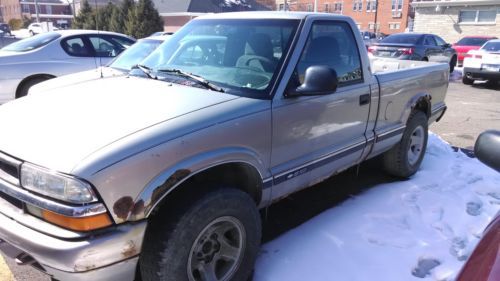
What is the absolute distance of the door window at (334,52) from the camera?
3.37 metres

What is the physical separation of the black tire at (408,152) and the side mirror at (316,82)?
2147 mm

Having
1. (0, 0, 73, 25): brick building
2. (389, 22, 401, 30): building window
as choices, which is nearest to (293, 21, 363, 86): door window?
(389, 22, 401, 30): building window

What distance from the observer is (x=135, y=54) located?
7.27 m

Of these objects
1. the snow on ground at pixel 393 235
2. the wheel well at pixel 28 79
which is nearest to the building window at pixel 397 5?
the wheel well at pixel 28 79

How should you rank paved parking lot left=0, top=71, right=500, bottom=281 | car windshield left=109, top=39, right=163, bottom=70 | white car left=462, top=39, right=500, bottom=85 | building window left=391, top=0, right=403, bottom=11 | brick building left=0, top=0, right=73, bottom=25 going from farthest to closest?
brick building left=0, top=0, right=73, bottom=25
building window left=391, top=0, right=403, bottom=11
white car left=462, top=39, right=500, bottom=85
car windshield left=109, top=39, right=163, bottom=70
paved parking lot left=0, top=71, right=500, bottom=281

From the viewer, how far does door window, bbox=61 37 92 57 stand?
27.2 ft

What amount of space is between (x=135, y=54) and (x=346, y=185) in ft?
14.6

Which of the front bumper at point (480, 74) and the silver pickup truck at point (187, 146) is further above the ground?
the silver pickup truck at point (187, 146)

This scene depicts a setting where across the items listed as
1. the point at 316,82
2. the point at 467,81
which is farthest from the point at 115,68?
the point at 467,81

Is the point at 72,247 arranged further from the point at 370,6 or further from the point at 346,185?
the point at 370,6

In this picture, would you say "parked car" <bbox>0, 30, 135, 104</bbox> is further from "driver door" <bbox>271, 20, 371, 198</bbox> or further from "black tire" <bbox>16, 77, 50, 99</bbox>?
"driver door" <bbox>271, 20, 371, 198</bbox>

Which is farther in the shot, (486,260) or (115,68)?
(115,68)

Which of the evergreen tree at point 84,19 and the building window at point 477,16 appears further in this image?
the building window at point 477,16

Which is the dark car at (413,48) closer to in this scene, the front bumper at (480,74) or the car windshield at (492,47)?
the car windshield at (492,47)
